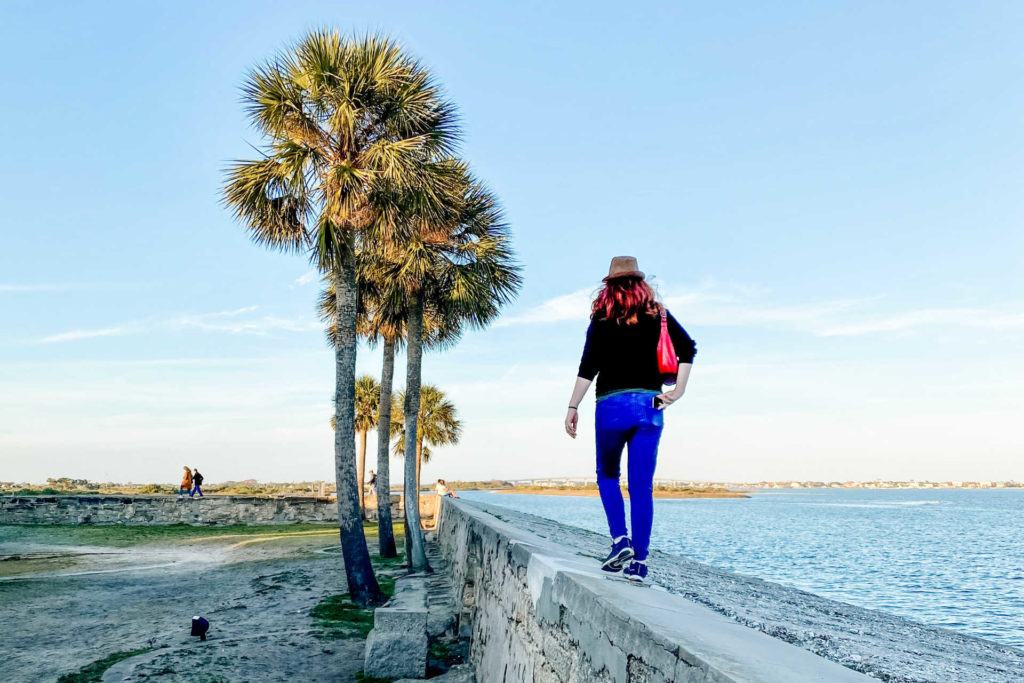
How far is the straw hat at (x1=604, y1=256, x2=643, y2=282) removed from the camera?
4266 millimetres

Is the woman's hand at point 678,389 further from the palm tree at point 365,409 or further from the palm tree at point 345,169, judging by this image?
the palm tree at point 365,409

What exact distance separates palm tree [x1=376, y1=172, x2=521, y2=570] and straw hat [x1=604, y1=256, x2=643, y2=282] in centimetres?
1102

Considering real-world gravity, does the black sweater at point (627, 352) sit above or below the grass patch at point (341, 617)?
above

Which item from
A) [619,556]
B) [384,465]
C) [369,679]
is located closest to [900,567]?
[384,465]

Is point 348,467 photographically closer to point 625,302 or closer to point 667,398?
point 625,302

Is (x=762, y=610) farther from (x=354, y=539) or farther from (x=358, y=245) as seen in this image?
(x=358, y=245)

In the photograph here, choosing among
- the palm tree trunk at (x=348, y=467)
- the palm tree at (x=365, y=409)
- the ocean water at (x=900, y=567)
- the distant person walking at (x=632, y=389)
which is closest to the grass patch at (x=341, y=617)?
the palm tree trunk at (x=348, y=467)

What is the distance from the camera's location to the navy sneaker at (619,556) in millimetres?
3943

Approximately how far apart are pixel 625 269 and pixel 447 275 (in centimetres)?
1197

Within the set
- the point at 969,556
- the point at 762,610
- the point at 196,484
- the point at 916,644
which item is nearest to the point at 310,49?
the point at 762,610

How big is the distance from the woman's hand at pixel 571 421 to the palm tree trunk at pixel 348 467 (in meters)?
8.33

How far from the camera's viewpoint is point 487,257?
53.0 feet

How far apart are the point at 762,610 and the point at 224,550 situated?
48.7 ft

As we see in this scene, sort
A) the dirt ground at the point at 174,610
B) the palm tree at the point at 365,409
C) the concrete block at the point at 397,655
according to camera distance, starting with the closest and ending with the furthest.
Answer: the concrete block at the point at 397,655, the dirt ground at the point at 174,610, the palm tree at the point at 365,409
